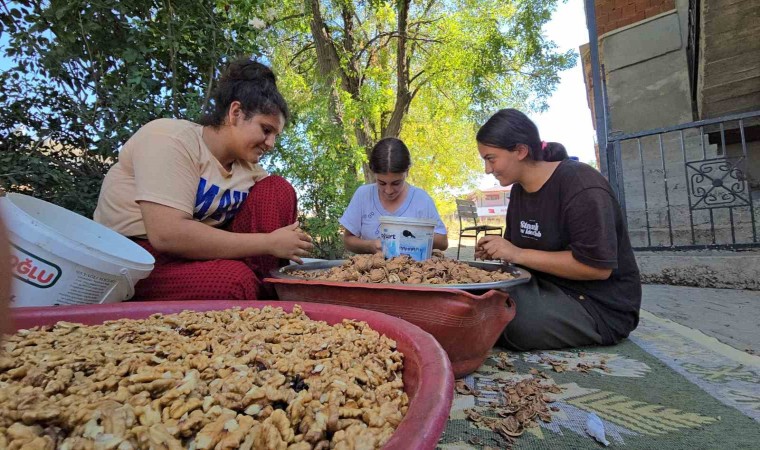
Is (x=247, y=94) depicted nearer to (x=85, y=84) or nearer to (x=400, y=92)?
(x=85, y=84)

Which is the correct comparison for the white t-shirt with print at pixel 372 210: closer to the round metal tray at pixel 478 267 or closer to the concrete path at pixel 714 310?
the round metal tray at pixel 478 267

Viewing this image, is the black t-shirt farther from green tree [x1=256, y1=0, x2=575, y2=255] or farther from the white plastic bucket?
green tree [x1=256, y1=0, x2=575, y2=255]

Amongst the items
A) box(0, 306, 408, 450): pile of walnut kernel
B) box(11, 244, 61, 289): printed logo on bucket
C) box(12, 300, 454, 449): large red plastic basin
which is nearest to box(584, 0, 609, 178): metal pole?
box(12, 300, 454, 449): large red plastic basin

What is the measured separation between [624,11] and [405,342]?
5.88 m

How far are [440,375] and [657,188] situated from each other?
5.14 metres

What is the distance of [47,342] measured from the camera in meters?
0.88

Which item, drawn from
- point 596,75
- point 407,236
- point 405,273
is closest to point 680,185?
point 596,75

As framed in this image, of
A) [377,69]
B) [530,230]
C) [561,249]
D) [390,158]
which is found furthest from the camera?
[377,69]

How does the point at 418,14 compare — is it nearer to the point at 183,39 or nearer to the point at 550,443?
the point at 183,39

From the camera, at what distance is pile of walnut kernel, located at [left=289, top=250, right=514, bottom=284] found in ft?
4.62

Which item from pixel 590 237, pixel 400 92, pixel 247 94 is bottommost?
pixel 590 237

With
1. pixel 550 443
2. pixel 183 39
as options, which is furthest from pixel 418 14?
pixel 550 443

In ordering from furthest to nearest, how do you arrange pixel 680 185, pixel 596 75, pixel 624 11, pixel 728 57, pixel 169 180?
pixel 624 11
pixel 680 185
pixel 596 75
pixel 728 57
pixel 169 180

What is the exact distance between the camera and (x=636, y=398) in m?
1.23
